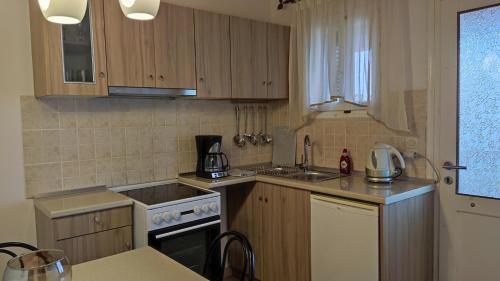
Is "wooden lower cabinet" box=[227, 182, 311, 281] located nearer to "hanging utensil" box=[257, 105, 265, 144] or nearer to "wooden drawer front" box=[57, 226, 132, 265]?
"hanging utensil" box=[257, 105, 265, 144]

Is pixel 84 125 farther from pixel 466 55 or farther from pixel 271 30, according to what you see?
pixel 466 55

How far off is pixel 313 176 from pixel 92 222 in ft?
5.27

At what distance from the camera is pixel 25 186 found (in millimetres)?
2369

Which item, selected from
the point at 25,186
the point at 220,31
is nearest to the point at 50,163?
the point at 25,186

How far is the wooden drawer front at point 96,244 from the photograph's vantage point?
2.12 meters

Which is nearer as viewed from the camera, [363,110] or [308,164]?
[363,110]

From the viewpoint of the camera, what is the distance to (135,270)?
1.37m

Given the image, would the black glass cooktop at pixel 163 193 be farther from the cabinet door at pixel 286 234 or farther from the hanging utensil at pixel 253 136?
the hanging utensil at pixel 253 136

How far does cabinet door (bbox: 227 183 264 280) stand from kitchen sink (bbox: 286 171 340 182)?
1.05ft

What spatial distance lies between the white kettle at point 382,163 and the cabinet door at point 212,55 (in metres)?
1.21

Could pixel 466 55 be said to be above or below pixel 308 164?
above

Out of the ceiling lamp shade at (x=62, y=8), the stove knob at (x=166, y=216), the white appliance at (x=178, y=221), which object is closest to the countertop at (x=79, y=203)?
the white appliance at (x=178, y=221)

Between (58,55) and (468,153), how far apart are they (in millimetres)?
2551

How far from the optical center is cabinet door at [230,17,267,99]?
3010mm
